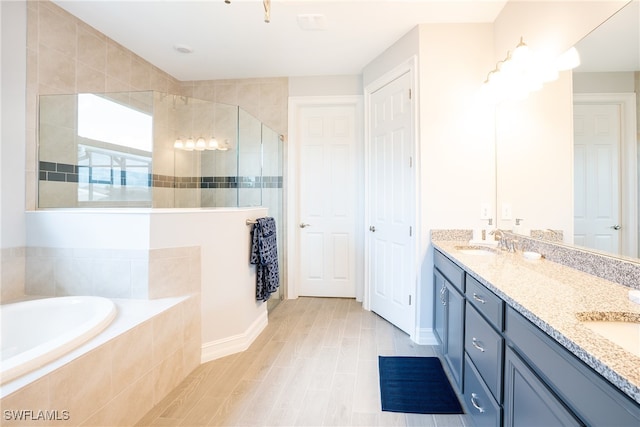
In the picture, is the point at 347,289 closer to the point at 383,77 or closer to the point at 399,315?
the point at 399,315

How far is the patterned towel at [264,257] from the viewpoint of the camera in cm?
243

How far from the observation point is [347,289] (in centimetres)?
349

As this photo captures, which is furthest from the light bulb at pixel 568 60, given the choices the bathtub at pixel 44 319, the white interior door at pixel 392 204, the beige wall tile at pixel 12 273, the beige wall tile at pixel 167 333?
the beige wall tile at pixel 12 273

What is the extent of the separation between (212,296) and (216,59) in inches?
93.4

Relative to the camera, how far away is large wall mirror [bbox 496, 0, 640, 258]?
117cm

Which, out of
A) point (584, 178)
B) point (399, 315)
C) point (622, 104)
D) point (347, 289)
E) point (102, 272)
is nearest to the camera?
point (622, 104)

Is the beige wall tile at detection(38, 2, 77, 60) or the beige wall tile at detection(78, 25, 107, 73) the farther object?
the beige wall tile at detection(78, 25, 107, 73)

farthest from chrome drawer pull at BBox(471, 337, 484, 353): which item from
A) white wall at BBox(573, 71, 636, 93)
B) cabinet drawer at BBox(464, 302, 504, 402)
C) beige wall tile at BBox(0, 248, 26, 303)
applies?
beige wall tile at BBox(0, 248, 26, 303)

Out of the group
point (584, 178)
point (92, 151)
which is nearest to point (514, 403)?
point (584, 178)

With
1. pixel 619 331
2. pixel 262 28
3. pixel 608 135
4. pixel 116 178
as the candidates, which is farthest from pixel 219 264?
pixel 608 135

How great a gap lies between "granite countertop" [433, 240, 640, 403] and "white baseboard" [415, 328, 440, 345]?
0.95 meters

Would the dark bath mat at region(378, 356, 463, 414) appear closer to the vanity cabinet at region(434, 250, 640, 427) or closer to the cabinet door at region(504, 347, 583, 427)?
the vanity cabinet at region(434, 250, 640, 427)

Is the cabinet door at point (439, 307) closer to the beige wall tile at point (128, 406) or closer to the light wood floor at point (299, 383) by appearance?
the light wood floor at point (299, 383)

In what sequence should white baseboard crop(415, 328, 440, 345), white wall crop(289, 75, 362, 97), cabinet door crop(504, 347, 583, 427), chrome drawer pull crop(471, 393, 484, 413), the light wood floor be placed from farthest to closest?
white wall crop(289, 75, 362, 97) < white baseboard crop(415, 328, 440, 345) < the light wood floor < chrome drawer pull crop(471, 393, 484, 413) < cabinet door crop(504, 347, 583, 427)
